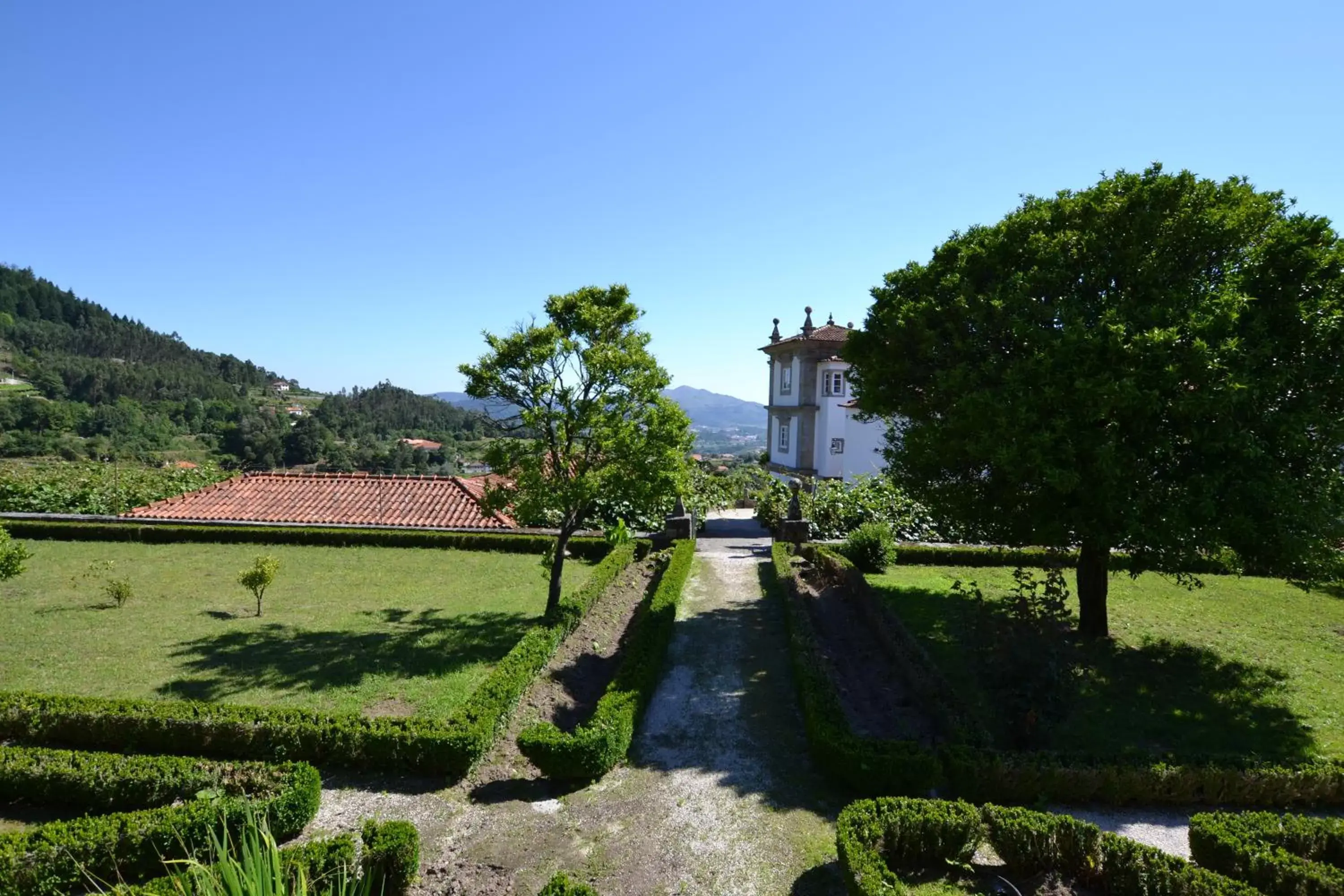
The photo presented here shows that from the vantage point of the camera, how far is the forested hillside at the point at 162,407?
212 ft

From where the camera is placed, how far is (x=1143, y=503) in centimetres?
920

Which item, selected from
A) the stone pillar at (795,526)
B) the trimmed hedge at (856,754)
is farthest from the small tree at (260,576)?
the stone pillar at (795,526)

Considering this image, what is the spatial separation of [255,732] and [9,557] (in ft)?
23.2

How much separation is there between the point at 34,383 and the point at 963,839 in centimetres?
11371

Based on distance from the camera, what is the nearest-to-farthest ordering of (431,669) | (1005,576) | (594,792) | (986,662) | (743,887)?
(743,887) → (594,792) → (986,662) → (431,669) → (1005,576)

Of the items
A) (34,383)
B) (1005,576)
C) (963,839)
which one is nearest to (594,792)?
(963,839)

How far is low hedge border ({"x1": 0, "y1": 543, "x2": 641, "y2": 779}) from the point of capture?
7488mm

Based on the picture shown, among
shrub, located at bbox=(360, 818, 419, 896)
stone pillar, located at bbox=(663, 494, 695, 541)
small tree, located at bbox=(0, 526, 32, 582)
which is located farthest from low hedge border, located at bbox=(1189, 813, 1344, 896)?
small tree, located at bbox=(0, 526, 32, 582)

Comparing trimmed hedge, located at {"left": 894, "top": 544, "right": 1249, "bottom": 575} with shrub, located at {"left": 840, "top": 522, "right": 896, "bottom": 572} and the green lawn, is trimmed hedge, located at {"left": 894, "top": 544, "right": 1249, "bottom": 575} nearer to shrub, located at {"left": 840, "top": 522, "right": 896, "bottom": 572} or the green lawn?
shrub, located at {"left": 840, "top": 522, "right": 896, "bottom": 572}

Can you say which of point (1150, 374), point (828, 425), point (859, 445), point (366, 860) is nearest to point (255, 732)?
point (366, 860)

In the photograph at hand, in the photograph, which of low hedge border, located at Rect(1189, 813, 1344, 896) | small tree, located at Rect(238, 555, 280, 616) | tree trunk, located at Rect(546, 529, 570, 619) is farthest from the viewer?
small tree, located at Rect(238, 555, 280, 616)

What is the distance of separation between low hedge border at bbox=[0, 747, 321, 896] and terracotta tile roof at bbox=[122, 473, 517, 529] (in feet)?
44.1

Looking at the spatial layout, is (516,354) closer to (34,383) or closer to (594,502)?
(594,502)

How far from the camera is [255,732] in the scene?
298 inches
